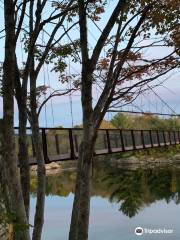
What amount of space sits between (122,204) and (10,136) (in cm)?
3420

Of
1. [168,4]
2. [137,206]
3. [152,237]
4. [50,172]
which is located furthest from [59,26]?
[50,172]

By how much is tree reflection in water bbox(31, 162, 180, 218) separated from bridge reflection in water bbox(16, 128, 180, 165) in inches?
453

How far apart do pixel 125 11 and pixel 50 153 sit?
196 inches

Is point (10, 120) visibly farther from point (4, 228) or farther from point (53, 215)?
point (53, 215)

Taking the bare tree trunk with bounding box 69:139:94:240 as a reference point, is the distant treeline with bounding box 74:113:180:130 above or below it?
above

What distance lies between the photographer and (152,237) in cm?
2700

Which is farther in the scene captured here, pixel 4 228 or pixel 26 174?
pixel 26 174

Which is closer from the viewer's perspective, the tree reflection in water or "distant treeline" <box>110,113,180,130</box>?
the tree reflection in water

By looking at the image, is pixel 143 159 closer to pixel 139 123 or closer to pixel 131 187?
pixel 139 123

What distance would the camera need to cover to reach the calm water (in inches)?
1132

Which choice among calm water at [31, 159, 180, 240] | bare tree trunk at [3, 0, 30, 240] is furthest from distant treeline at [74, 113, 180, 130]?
bare tree trunk at [3, 0, 30, 240]

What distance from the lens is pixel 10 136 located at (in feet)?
19.6

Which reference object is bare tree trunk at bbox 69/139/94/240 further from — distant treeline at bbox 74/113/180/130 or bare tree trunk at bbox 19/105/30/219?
distant treeline at bbox 74/113/180/130

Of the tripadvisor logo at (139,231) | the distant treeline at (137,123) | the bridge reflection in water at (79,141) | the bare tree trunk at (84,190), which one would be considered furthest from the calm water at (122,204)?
the bare tree trunk at (84,190)
